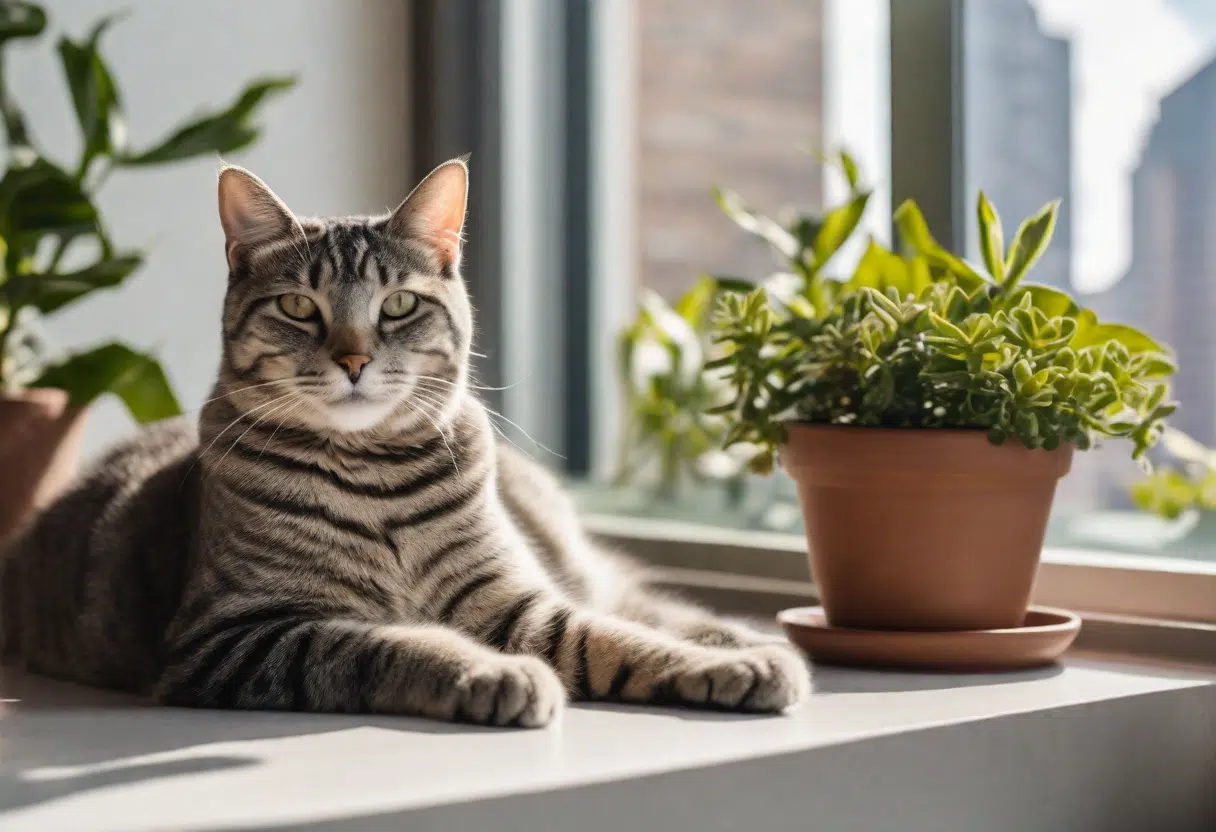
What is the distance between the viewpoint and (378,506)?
124cm

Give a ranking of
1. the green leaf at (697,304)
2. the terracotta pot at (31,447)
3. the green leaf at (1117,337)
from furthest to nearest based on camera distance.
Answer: the green leaf at (697,304) < the terracotta pot at (31,447) < the green leaf at (1117,337)

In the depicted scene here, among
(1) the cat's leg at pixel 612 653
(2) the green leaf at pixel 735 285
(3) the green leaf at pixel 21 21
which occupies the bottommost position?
(1) the cat's leg at pixel 612 653

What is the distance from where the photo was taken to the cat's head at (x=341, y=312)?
1199mm

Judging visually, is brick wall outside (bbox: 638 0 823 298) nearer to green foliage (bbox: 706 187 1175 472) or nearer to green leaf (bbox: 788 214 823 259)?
green leaf (bbox: 788 214 823 259)

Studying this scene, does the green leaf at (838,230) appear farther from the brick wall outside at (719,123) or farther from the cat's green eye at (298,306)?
the brick wall outside at (719,123)

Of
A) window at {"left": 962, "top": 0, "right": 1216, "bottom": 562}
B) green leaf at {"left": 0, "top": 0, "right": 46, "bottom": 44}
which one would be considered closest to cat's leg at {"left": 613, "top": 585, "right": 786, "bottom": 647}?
window at {"left": 962, "top": 0, "right": 1216, "bottom": 562}

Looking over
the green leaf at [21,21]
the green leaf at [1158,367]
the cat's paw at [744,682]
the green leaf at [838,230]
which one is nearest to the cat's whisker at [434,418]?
the cat's paw at [744,682]

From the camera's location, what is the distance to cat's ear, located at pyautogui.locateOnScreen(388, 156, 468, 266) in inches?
50.8

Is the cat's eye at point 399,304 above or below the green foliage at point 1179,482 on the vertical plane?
above

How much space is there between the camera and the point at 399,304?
1.26 meters

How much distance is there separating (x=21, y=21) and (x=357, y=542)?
1053 millimetres

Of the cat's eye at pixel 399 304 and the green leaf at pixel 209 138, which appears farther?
the green leaf at pixel 209 138

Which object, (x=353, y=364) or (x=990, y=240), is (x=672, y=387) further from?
(x=353, y=364)

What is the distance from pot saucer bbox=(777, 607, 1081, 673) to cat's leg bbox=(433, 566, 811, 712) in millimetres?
135
